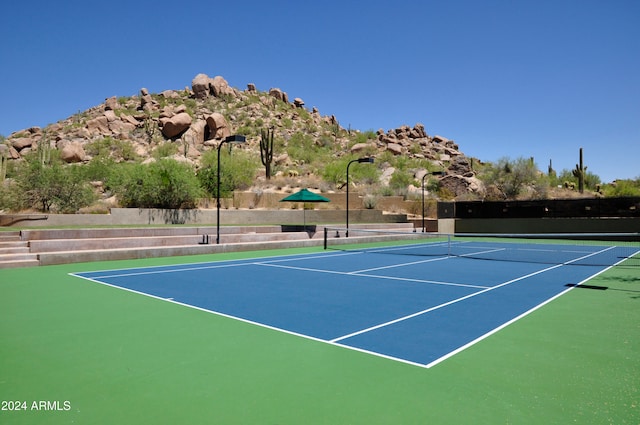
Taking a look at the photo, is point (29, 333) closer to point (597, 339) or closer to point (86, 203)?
point (597, 339)

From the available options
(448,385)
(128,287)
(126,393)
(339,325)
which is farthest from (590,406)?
(128,287)

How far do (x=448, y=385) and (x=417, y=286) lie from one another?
6.54 meters

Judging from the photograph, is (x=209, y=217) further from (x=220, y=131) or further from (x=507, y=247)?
(x=220, y=131)

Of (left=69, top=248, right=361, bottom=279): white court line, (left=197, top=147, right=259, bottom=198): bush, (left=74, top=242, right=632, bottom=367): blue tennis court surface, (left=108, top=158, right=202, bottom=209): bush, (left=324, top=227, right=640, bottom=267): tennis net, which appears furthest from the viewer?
(left=197, top=147, right=259, bottom=198): bush

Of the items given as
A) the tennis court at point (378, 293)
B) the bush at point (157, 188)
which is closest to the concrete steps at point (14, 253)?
the tennis court at point (378, 293)

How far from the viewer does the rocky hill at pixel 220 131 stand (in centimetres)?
6356

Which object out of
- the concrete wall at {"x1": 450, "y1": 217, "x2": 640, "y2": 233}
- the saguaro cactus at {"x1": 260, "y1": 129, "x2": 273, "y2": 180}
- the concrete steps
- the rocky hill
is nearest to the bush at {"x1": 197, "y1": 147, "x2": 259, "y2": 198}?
the saguaro cactus at {"x1": 260, "y1": 129, "x2": 273, "y2": 180}

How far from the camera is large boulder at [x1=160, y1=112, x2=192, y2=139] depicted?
7244 centimetres

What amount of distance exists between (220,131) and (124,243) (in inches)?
2265

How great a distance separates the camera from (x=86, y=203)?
28.1 metres

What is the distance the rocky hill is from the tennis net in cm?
2194

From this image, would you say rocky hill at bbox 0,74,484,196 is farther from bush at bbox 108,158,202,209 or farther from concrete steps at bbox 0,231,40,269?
concrete steps at bbox 0,231,40,269

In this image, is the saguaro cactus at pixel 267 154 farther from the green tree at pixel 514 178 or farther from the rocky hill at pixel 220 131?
the green tree at pixel 514 178

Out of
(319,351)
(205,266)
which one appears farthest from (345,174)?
(319,351)
